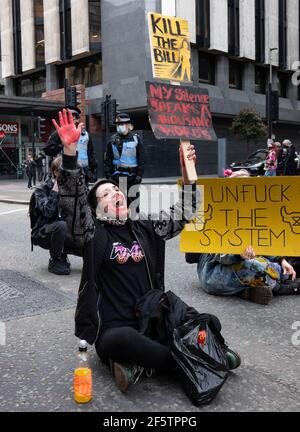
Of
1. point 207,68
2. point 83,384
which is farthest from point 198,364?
point 207,68

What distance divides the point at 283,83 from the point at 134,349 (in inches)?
1485

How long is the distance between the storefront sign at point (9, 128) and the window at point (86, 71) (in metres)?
4.58

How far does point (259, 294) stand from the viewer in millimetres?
4605

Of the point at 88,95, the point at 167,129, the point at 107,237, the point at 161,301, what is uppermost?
the point at 88,95

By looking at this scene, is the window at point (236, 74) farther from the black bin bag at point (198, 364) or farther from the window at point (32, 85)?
the black bin bag at point (198, 364)

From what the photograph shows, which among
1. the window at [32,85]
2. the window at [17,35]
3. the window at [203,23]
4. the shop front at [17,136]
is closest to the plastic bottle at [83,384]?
the window at [203,23]

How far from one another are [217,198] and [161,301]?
77.2 inches

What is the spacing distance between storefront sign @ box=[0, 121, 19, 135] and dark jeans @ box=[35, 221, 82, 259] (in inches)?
1120

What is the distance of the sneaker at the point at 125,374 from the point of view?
287 centimetres

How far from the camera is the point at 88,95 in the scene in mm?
31141

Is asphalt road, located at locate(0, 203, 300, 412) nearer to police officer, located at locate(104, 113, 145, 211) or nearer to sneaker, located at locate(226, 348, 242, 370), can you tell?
sneaker, located at locate(226, 348, 242, 370)

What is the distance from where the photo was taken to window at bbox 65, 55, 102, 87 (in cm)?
3069
